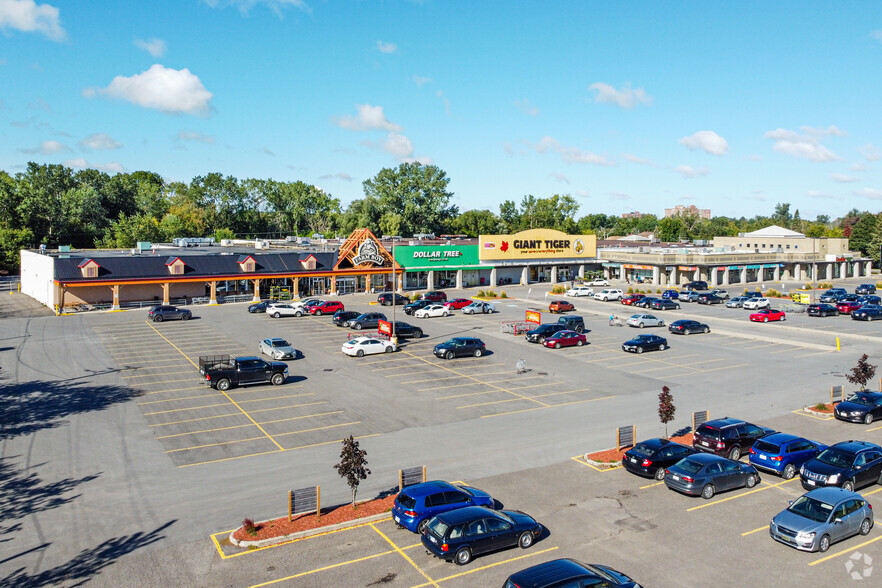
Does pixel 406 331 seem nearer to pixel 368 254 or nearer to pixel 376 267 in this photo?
pixel 368 254

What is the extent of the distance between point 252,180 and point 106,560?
453 feet

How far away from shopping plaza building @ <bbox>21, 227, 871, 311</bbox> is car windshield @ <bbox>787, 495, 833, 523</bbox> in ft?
117

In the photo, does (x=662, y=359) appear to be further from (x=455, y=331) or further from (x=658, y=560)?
(x=658, y=560)

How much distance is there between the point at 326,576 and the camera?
17094 mm

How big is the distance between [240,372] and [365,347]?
1067 centimetres

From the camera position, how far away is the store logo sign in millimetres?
79475

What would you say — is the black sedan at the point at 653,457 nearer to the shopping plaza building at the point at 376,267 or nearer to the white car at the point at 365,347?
the white car at the point at 365,347

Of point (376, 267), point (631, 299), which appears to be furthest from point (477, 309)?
point (631, 299)

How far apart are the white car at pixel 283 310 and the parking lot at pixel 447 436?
10.8ft

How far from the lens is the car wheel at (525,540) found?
61.2 feet

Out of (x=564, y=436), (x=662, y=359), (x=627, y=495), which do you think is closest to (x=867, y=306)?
(x=662, y=359)

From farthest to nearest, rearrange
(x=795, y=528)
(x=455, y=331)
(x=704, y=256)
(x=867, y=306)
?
(x=704, y=256), (x=867, y=306), (x=455, y=331), (x=795, y=528)

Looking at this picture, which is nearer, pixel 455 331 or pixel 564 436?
pixel 564 436

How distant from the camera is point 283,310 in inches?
2435
